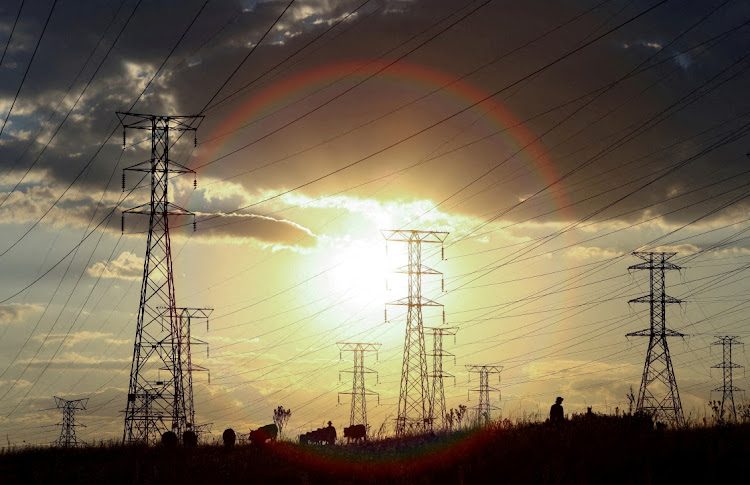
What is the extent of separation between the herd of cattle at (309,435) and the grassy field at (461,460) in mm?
3272

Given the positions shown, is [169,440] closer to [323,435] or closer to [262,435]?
[262,435]

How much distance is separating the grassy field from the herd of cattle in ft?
10.7

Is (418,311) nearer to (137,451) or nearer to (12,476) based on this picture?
(137,451)

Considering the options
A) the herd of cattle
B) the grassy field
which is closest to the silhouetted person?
the grassy field

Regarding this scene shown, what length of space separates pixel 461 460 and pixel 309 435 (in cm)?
3241

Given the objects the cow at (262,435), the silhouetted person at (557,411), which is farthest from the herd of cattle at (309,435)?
the silhouetted person at (557,411)

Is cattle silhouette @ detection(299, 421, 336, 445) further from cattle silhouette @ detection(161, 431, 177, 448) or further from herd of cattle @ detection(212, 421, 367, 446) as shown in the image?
cattle silhouette @ detection(161, 431, 177, 448)

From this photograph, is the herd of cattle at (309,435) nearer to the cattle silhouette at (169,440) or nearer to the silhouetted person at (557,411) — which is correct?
the cattle silhouette at (169,440)

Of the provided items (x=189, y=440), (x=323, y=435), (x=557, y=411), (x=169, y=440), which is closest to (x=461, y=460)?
(x=557, y=411)

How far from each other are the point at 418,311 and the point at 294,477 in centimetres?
4591

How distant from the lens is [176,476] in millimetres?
26328

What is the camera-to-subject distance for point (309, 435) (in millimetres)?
56312

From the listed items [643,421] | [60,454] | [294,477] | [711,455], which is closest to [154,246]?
[60,454]

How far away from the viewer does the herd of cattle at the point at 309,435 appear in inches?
1510
